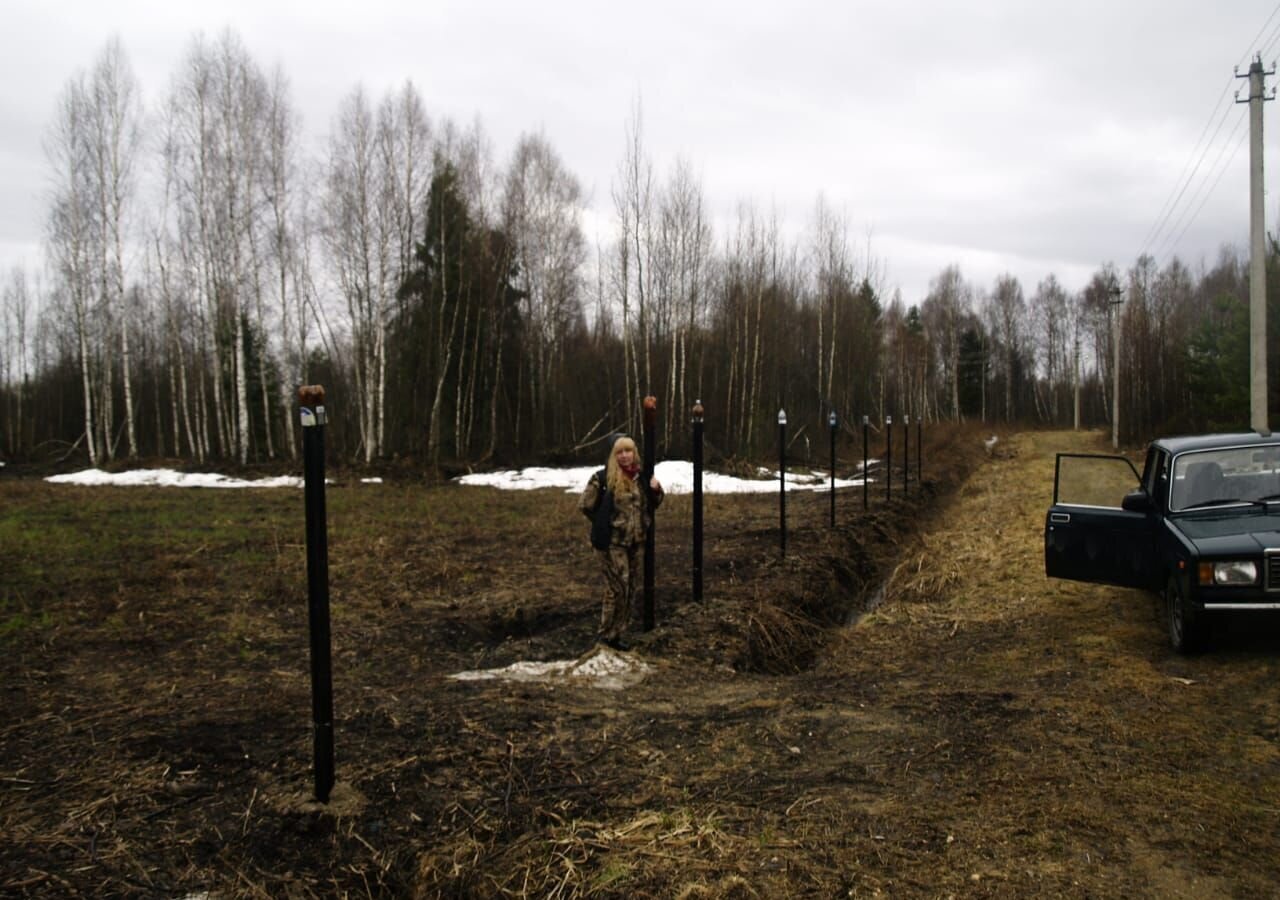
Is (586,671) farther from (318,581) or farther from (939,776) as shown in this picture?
(318,581)

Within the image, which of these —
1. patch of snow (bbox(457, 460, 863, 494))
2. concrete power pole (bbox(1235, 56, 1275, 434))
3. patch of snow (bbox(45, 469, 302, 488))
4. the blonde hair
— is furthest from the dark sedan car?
patch of snow (bbox(45, 469, 302, 488))

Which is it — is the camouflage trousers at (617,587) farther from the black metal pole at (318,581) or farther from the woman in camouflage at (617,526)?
the black metal pole at (318,581)

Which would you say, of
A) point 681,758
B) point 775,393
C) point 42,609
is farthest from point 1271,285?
point 42,609

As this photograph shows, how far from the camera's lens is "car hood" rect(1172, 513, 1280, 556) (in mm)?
5785

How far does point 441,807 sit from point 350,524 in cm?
1167

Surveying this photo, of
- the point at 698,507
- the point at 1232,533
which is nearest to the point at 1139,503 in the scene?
the point at 1232,533

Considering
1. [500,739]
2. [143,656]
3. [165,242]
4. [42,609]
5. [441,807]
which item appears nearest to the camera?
[441,807]

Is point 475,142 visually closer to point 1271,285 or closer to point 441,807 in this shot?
point 1271,285

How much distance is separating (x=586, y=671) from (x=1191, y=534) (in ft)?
14.8

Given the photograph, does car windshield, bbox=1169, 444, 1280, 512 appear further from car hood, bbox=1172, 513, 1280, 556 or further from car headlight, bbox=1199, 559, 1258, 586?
car headlight, bbox=1199, 559, 1258, 586

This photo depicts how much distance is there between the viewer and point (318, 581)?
372cm

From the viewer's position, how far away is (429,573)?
1048cm

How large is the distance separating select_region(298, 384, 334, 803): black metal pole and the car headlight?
18.2 feet

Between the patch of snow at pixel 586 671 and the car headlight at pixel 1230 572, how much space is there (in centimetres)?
393
